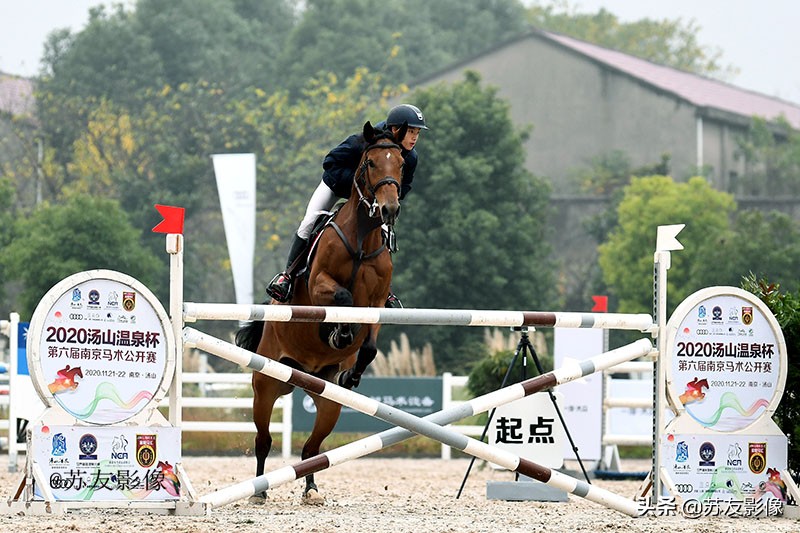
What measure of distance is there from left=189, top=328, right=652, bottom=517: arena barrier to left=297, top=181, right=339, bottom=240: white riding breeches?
6.80ft

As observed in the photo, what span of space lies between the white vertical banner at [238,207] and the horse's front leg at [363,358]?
11789 mm

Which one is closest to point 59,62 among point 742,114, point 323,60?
point 323,60

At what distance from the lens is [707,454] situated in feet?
22.0

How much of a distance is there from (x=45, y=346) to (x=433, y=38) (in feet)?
154

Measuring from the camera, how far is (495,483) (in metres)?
7.95

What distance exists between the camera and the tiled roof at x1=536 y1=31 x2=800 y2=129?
3700cm

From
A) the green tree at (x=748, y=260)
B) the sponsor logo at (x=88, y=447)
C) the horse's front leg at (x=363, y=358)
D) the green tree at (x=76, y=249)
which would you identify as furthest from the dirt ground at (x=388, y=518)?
the green tree at (x=748, y=260)

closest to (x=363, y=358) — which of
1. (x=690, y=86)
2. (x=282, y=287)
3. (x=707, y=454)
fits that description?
(x=282, y=287)

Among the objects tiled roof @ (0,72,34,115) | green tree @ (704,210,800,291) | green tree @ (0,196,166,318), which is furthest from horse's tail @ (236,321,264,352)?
tiled roof @ (0,72,34,115)

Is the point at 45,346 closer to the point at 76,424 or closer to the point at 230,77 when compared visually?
the point at 76,424

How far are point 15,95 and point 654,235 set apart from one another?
20.4m

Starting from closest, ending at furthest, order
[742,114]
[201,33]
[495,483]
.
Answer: [495,483]
[742,114]
[201,33]

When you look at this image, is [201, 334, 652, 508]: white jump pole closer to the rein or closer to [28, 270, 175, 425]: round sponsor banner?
[28, 270, 175, 425]: round sponsor banner

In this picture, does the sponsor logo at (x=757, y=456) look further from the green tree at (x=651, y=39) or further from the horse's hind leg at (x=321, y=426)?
the green tree at (x=651, y=39)
